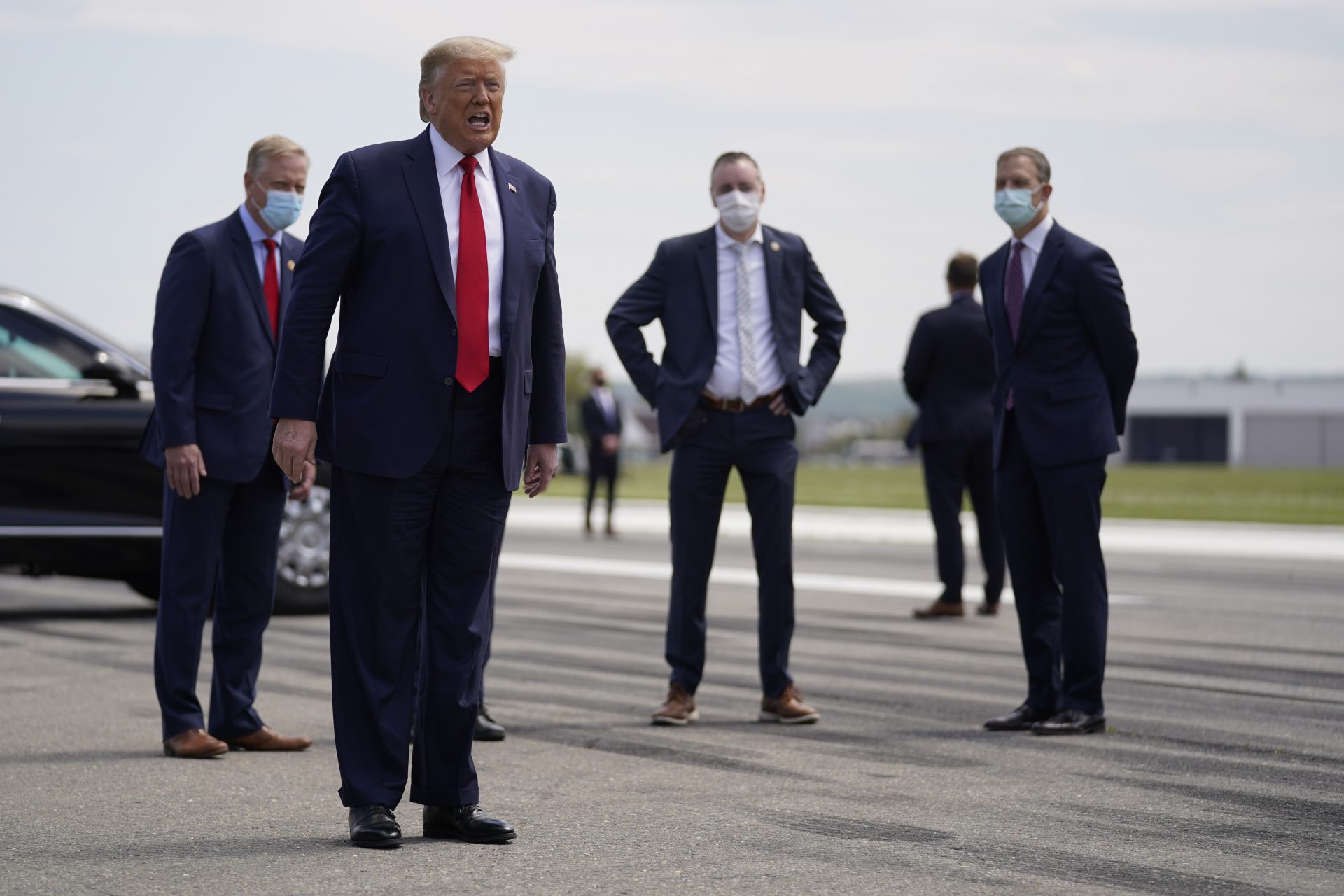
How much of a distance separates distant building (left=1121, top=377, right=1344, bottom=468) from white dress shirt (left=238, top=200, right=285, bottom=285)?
383 feet

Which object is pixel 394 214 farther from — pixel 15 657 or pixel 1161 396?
pixel 1161 396

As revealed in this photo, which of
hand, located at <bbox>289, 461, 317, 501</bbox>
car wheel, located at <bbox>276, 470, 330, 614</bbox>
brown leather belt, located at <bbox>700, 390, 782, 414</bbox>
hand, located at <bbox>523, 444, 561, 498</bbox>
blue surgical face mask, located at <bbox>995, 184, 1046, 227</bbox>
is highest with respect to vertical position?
blue surgical face mask, located at <bbox>995, 184, 1046, 227</bbox>

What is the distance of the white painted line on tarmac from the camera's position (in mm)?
12998

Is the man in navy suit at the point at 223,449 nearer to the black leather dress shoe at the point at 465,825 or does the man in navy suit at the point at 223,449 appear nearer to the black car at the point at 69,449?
the black leather dress shoe at the point at 465,825

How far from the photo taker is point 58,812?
5145 mm

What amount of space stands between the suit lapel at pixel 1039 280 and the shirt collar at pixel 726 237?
109 centimetres

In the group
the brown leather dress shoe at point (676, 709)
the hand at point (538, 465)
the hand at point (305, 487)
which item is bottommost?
the brown leather dress shoe at point (676, 709)

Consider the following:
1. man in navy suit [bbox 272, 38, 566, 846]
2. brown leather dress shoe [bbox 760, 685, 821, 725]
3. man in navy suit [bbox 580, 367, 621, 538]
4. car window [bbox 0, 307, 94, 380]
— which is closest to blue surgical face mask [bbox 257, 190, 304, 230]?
man in navy suit [bbox 272, 38, 566, 846]

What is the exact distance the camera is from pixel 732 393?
23.3ft

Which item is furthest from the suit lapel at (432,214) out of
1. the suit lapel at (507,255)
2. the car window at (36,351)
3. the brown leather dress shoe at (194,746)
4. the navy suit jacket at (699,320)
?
the car window at (36,351)

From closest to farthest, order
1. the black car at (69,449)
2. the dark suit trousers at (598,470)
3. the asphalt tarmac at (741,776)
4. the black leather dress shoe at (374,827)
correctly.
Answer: the asphalt tarmac at (741,776) → the black leather dress shoe at (374,827) → the black car at (69,449) → the dark suit trousers at (598,470)

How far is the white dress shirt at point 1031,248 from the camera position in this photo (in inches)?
280

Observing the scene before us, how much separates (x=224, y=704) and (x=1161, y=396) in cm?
12781

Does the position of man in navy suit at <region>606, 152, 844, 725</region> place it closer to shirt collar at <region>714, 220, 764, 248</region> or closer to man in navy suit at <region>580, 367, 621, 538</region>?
shirt collar at <region>714, 220, 764, 248</region>
